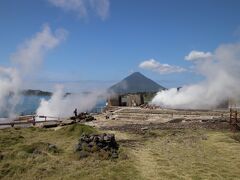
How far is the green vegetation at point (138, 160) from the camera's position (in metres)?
17.1

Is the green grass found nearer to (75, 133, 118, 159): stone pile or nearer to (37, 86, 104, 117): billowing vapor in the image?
(75, 133, 118, 159): stone pile

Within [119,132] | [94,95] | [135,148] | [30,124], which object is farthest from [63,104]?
[135,148]

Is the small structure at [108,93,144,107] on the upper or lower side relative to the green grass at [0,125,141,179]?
upper

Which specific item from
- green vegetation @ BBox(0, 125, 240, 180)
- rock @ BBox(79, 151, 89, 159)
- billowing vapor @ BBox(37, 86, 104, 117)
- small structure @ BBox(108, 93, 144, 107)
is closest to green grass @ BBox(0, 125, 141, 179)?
green vegetation @ BBox(0, 125, 240, 180)

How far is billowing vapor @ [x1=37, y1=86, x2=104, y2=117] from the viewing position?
8738 cm

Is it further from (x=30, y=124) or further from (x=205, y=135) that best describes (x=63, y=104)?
(x=205, y=135)

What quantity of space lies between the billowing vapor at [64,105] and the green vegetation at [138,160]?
193 ft

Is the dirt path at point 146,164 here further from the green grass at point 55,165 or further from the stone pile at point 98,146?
the stone pile at point 98,146

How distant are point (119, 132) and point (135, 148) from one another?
25.4 feet

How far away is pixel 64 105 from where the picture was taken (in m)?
93.8

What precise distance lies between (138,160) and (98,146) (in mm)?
2703

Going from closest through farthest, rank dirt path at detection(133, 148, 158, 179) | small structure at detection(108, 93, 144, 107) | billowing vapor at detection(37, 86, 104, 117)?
1. dirt path at detection(133, 148, 158, 179)
2. small structure at detection(108, 93, 144, 107)
3. billowing vapor at detection(37, 86, 104, 117)

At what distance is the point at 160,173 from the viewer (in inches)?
672

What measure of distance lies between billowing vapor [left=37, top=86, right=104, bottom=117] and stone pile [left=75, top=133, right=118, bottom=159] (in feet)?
199
